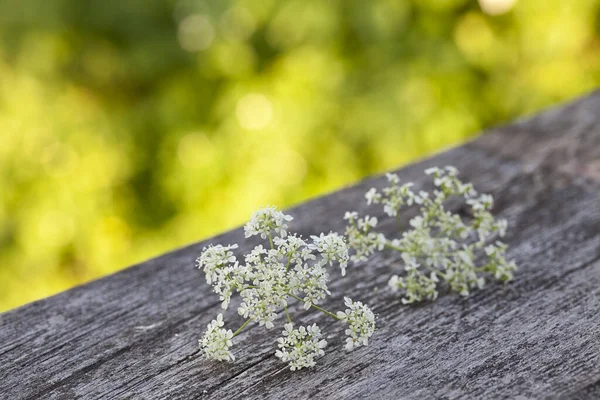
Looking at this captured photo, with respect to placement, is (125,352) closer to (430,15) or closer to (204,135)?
(204,135)

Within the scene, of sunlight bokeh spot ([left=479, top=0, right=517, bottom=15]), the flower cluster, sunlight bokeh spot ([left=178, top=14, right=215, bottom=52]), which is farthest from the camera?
sunlight bokeh spot ([left=178, top=14, right=215, bottom=52])

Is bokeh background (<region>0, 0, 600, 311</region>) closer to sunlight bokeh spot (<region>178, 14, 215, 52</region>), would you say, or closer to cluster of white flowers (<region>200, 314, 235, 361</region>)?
sunlight bokeh spot (<region>178, 14, 215, 52</region>)

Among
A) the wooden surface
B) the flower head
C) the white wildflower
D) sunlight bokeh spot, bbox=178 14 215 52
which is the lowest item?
the wooden surface

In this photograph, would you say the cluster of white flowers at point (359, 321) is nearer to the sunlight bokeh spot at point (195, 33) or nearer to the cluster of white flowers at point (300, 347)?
the cluster of white flowers at point (300, 347)

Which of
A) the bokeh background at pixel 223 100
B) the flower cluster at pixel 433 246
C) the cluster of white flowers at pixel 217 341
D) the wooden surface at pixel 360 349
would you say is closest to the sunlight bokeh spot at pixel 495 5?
the bokeh background at pixel 223 100

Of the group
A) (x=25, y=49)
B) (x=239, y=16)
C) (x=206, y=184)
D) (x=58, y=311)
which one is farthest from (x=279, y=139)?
(x=58, y=311)

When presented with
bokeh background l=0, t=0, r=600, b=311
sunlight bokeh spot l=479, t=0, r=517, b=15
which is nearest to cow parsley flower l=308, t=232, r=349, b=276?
bokeh background l=0, t=0, r=600, b=311

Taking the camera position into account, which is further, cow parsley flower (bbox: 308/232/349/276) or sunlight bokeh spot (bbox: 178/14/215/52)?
sunlight bokeh spot (bbox: 178/14/215/52)
